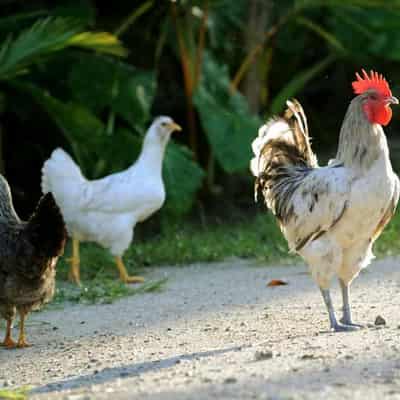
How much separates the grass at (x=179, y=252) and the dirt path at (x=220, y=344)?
0.35m

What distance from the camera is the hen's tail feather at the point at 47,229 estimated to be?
224 inches

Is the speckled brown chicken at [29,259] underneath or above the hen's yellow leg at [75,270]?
above

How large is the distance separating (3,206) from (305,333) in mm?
2365

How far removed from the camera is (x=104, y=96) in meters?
10.7

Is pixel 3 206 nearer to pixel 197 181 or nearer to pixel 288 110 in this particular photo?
pixel 288 110

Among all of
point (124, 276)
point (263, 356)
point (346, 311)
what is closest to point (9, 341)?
point (263, 356)

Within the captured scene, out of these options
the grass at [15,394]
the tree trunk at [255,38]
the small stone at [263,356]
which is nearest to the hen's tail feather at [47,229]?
the grass at [15,394]

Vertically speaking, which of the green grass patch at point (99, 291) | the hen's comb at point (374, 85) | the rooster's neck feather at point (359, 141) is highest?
the hen's comb at point (374, 85)

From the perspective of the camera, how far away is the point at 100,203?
8.30m

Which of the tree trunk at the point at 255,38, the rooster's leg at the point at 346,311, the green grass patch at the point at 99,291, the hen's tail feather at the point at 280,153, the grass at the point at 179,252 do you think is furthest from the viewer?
the tree trunk at the point at 255,38

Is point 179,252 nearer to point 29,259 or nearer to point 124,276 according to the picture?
point 124,276

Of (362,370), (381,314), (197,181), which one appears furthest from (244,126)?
(362,370)

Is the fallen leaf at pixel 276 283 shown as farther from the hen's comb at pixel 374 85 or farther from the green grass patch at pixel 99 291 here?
the hen's comb at pixel 374 85

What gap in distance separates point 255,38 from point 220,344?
7.49 metres
